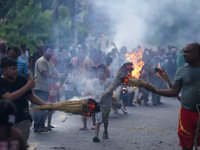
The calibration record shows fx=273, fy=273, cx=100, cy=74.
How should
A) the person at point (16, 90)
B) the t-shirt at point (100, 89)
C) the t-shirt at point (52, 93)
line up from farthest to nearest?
1. the t-shirt at point (52, 93)
2. the t-shirt at point (100, 89)
3. the person at point (16, 90)

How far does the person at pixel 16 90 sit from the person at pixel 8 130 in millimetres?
1171

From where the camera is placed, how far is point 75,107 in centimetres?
374

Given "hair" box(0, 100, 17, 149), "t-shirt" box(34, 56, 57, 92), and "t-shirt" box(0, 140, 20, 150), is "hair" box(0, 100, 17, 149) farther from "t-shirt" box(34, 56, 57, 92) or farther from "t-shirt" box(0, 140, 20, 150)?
"t-shirt" box(34, 56, 57, 92)

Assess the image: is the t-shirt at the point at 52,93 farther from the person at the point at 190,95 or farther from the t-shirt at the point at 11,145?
the t-shirt at the point at 11,145

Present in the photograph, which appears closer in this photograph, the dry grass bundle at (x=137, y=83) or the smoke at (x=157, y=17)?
the dry grass bundle at (x=137, y=83)

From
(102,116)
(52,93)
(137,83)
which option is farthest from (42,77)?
(137,83)

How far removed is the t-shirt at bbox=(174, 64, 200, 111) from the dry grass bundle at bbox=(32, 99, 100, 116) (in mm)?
1234

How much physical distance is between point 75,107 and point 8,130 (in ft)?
4.98

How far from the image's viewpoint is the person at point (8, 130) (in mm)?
2217

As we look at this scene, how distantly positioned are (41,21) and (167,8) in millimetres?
8424

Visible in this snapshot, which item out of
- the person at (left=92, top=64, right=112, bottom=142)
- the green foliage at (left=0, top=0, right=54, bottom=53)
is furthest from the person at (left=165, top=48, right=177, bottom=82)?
the person at (left=92, top=64, right=112, bottom=142)

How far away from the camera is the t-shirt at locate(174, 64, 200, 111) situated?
3617 millimetres

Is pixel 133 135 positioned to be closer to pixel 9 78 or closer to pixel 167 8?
pixel 9 78

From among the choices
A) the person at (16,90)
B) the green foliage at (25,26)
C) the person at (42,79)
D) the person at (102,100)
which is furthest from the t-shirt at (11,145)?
the green foliage at (25,26)
